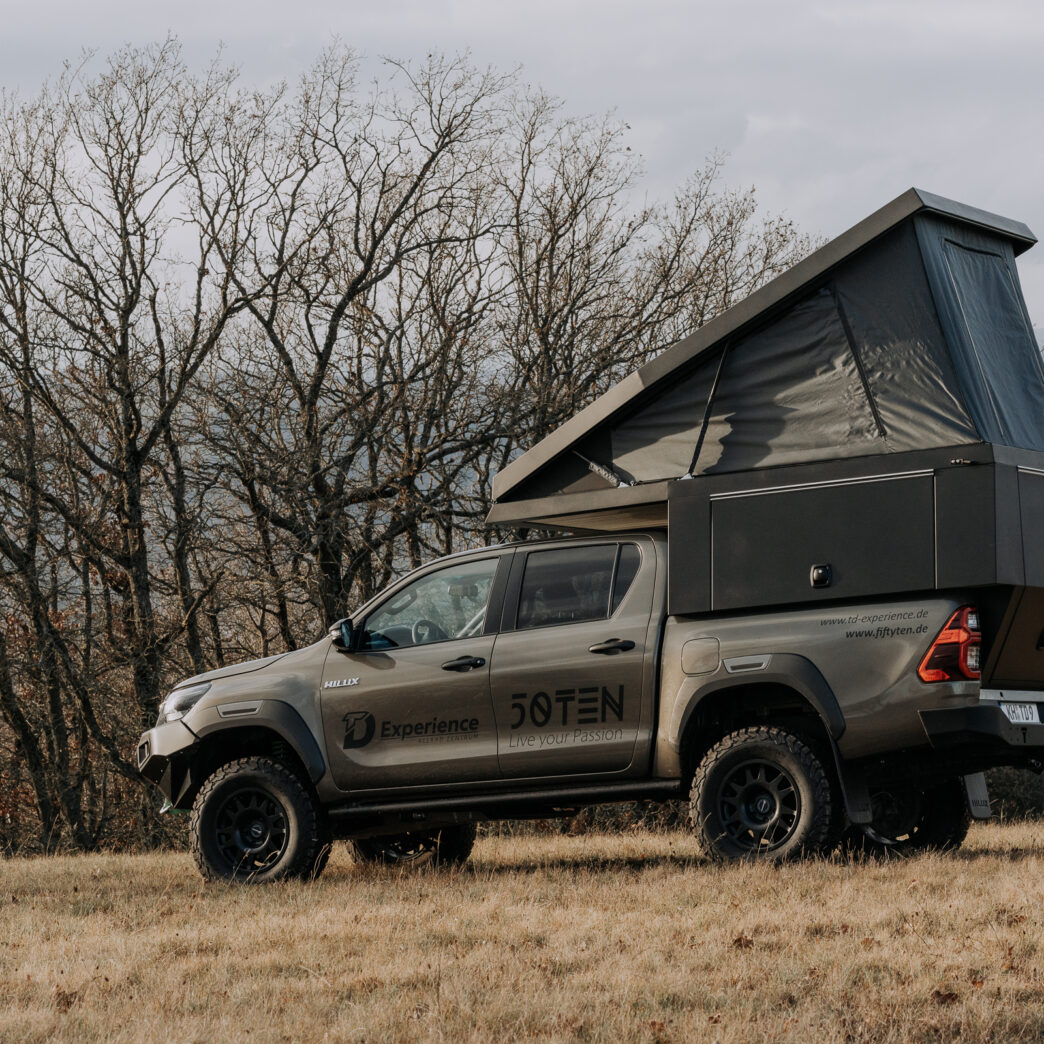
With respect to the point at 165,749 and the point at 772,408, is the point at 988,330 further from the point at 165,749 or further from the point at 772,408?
the point at 165,749

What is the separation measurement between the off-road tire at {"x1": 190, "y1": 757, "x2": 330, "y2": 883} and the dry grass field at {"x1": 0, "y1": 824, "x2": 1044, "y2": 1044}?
9.4 inches

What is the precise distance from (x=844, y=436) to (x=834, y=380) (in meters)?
0.35

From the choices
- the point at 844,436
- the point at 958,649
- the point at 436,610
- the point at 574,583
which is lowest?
the point at 958,649

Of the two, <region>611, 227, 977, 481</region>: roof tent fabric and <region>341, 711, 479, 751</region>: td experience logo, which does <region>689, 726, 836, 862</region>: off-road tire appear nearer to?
<region>341, 711, 479, 751</region>: td experience logo

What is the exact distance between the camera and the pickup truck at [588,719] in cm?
730

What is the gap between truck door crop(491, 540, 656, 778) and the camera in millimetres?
7922

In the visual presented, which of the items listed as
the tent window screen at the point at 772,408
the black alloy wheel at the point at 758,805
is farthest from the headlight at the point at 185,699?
the black alloy wheel at the point at 758,805

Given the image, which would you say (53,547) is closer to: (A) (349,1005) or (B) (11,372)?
(B) (11,372)

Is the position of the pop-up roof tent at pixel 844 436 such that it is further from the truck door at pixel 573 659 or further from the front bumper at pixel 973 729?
the front bumper at pixel 973 729

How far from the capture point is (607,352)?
20766 millimetres

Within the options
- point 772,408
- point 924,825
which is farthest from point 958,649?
point 924,825

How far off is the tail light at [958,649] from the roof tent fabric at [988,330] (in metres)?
1.02

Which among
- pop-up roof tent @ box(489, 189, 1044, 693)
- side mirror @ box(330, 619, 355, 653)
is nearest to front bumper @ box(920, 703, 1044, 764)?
pop-up roof tent @ box(489, 189, 1044, 693)

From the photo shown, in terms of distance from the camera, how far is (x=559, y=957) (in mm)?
5445
